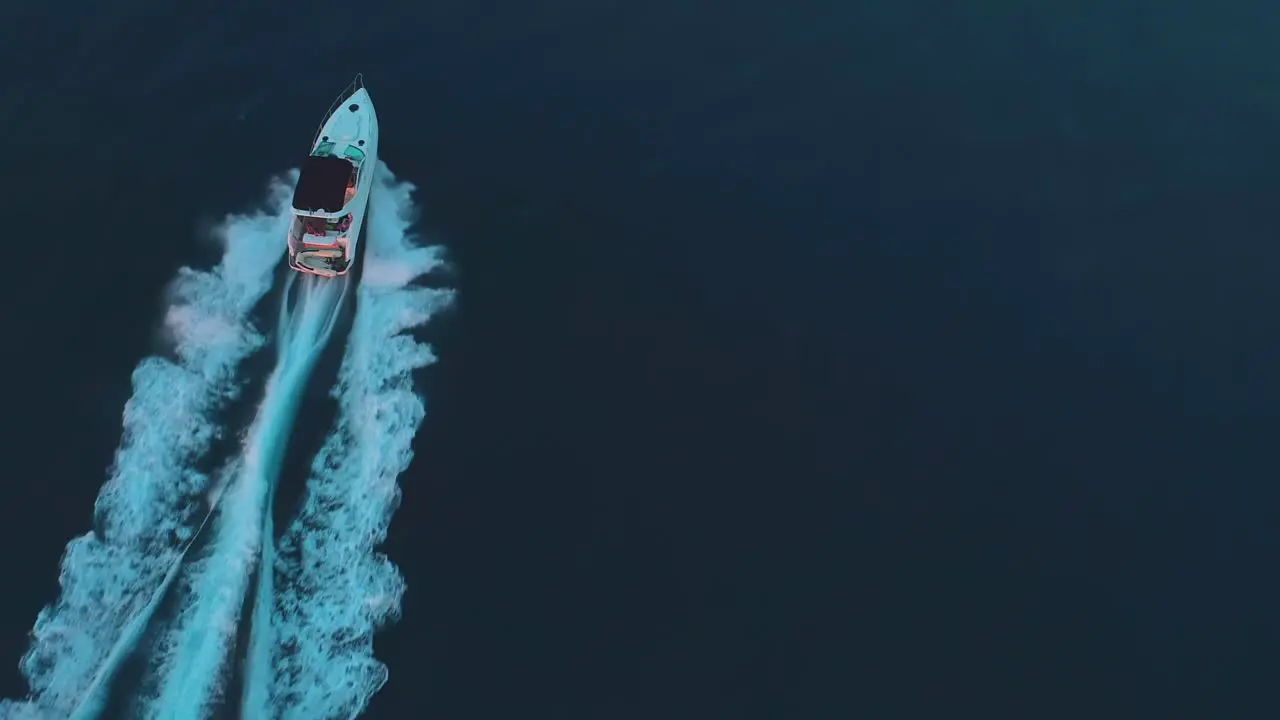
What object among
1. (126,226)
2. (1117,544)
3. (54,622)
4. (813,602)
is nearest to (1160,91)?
(1117,544)

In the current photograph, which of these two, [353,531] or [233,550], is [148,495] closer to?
[233,550]

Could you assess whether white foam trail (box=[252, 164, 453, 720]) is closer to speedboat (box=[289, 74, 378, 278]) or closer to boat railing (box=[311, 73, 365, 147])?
speedboat (box=[289, 74, 378, 278])

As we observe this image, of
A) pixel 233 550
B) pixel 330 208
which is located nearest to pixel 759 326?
pixel 330 208

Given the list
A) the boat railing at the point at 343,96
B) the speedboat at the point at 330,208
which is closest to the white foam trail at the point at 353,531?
the speedboat at the point at 330,208

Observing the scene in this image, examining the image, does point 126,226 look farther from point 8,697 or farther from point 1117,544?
point 1117,544

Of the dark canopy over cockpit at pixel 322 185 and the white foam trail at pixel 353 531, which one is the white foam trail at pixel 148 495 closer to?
the dark canopy over cockpit at pixel 322 185

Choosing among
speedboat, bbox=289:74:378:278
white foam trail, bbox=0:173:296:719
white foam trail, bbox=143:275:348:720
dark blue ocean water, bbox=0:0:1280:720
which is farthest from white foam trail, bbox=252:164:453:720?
white foam trail, bbox=0:173:296:719

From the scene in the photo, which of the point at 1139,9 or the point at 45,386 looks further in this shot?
the point at 1139,9
